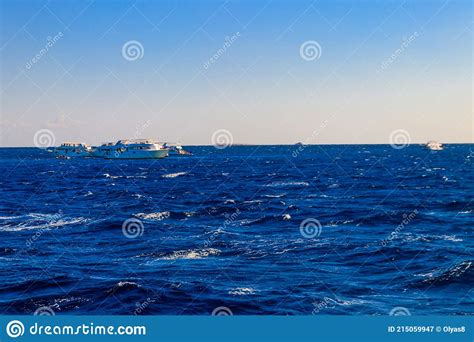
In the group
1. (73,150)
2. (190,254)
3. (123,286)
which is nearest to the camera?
(123,286)

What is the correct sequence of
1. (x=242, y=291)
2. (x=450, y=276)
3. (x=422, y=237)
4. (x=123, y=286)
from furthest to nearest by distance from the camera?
(x=422, y=237) → (x=450, y=276) → (x=123, y=286) → (x=242, y=291)

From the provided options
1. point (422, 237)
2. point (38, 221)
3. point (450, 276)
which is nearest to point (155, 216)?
point (38, 221)

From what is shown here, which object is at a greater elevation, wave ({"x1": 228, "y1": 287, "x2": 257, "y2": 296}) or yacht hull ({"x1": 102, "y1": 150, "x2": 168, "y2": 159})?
yacht hull ({"x1": 102, "y1": 150, "x2": 168, "y2": 159})

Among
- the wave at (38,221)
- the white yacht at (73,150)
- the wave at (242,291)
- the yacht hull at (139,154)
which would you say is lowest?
the wave at (242,291)

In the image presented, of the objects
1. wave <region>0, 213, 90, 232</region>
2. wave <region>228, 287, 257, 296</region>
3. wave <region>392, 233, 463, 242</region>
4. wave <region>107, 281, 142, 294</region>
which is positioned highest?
wave <region>0, 213, 90, 232</region>

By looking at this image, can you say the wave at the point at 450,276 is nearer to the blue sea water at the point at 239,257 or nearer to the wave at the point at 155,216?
the blue sea water at the point at 239,257

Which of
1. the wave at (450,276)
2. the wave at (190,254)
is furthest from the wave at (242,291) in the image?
the wave at (450,276)

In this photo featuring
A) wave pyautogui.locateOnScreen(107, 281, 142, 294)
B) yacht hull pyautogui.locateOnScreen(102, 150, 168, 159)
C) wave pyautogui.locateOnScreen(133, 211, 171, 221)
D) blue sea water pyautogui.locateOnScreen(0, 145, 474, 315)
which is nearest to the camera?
blue sea water pyautogui.locateOnScreen(0, 145, 474, 315)

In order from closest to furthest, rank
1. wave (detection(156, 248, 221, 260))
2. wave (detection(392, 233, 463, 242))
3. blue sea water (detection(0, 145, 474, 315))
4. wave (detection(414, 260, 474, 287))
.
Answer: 1. blue sea water (detection(0, 145, 474, 315))
2. wave (detection(414, 260, 474, 287))
3. wave (detection(156, 248, 221, 260))
4. wave (detection(392, 233, 463, 242))

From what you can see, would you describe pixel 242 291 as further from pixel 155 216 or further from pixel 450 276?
pixel 155 216

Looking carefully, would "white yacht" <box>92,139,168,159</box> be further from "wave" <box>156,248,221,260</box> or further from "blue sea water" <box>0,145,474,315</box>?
"wave" <box>156,248,221,260</box>

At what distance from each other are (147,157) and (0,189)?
3737 inches

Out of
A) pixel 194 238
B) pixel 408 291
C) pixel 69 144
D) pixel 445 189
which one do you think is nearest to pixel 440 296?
pixel 408 291

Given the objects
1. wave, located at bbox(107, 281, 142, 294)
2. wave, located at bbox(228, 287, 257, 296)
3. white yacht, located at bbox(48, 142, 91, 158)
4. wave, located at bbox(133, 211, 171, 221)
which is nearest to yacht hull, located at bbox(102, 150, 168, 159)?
white yacht, located at bbox(48, 142, 91, 158)
